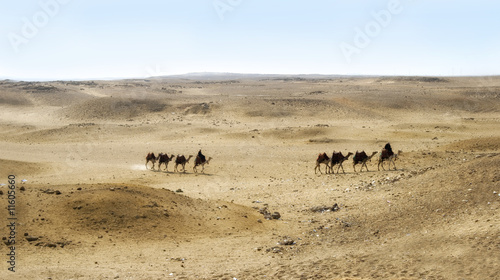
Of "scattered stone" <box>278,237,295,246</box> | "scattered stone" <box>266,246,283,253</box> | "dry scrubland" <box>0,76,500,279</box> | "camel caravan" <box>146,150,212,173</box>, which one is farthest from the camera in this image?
"camel caravan" <box>146,150,212,173</box>

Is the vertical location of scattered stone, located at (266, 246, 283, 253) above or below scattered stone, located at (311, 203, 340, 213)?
below

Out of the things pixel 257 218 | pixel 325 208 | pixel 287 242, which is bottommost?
pixel 257 218

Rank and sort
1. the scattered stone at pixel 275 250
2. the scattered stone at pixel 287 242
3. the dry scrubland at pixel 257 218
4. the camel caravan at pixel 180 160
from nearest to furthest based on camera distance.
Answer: the dry scrubland at pixel 257 218
the scattered stone at pixel 275 250
the scattered stone at pixel 287 242
the camel caravan at pixel 180 160

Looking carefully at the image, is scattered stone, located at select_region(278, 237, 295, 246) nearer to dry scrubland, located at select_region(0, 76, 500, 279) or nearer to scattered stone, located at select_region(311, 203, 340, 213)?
dry scrubland, located at select_region(0, 76, 500, 279)

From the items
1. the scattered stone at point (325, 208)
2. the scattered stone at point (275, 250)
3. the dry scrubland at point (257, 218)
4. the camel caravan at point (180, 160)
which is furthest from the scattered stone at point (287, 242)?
the camel caravan at point (180, 160)

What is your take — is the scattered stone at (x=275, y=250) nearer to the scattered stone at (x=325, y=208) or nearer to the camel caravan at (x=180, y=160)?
the scattered stone at (x=325, y=208)

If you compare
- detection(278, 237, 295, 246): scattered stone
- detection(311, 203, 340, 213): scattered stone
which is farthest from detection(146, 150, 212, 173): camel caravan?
detection(278, 237, 295, 246): scattered stone

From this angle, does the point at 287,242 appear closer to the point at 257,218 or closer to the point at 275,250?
the point at 275,250

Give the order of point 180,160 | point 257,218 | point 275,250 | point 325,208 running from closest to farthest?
point 275,250
point 257,218
point 325,208
point 180,160

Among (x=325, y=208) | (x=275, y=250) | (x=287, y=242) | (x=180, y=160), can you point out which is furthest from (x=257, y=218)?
(x=180, y=160)

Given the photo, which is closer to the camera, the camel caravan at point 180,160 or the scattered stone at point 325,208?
the scattered stone at point 325,208

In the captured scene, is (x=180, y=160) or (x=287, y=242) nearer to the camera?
(x=287, y=242)

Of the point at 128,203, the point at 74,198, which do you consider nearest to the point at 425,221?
the point at 128,203

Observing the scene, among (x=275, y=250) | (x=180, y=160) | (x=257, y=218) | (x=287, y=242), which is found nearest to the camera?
(x=275, y=250)
